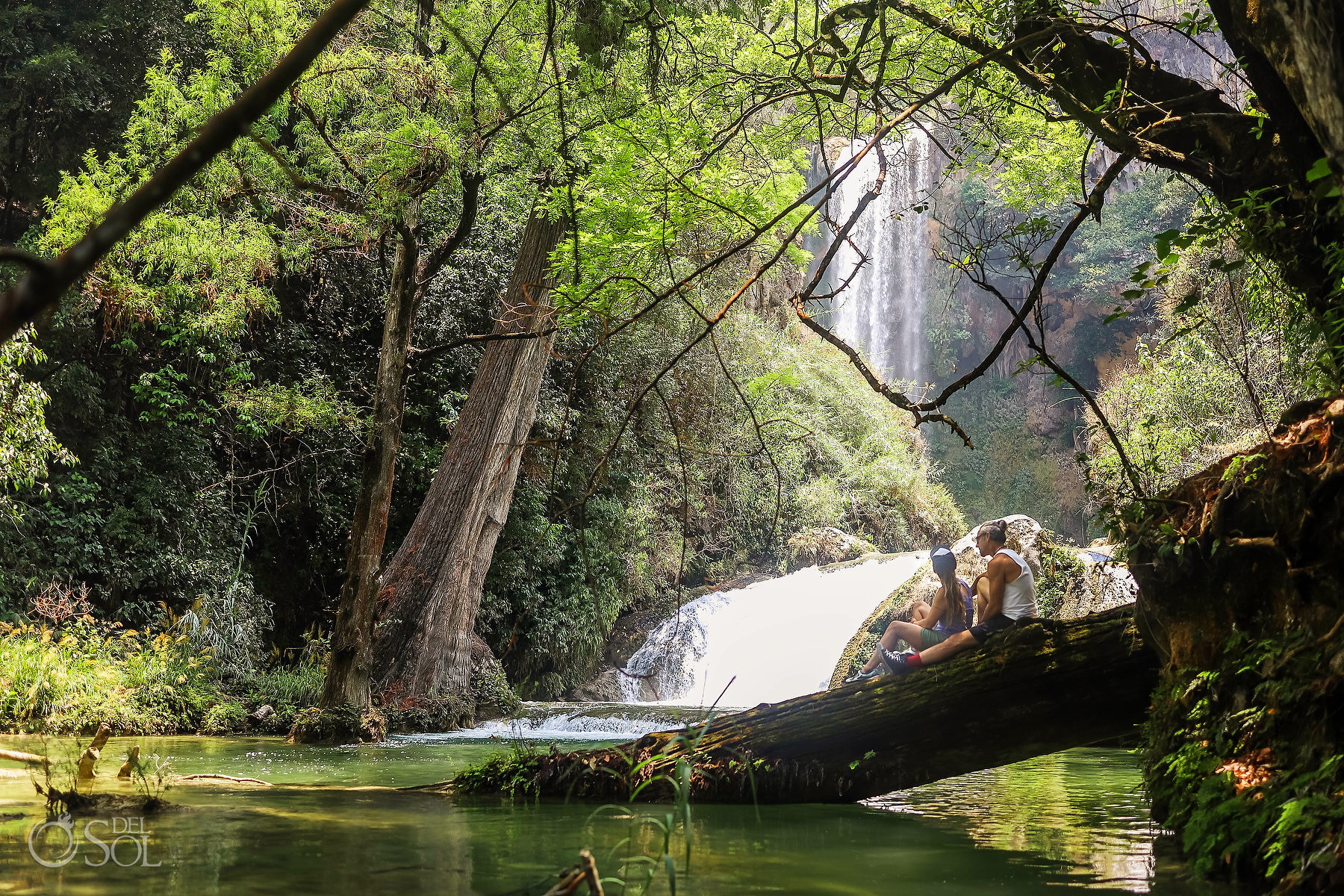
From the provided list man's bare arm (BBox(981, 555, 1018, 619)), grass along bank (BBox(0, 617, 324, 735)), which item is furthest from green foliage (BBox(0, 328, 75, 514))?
man's bare arm (BBox(981, 555, 1018, 619))

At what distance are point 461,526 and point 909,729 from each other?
786 cm

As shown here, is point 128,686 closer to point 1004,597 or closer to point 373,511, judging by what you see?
point 373,511

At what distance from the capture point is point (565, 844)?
4.44 metres

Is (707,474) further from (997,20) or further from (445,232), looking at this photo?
(997,20)

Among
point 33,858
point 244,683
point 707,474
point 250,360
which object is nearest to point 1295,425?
point 33,858

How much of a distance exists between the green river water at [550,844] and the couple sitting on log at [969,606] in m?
1.05

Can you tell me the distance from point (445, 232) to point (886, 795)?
37.5 feet

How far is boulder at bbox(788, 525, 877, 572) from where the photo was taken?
69.9 feet

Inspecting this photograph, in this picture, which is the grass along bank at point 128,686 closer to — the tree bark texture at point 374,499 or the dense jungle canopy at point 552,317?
the dense jungle canopy at point 552,317

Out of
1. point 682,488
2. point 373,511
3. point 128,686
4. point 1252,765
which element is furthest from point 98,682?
point 1252,765

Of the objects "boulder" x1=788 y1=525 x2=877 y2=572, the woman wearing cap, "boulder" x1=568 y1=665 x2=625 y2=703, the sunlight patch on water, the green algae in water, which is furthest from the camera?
"boulder" x1=788 y1=525 x2=877 y2=572

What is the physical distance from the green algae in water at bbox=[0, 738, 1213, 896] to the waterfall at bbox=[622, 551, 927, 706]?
9351 mm

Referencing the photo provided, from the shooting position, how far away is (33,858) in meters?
3.64

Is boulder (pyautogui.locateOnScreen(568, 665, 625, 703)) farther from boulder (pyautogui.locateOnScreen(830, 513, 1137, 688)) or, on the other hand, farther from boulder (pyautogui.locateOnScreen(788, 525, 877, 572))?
boulder (pyautogui.locateOnScreen(788, 525, 877, 572))
